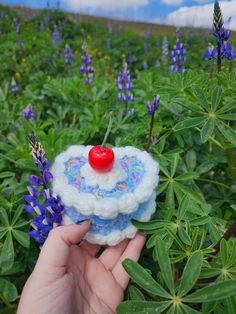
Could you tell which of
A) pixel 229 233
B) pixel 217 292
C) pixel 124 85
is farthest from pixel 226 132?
pixel 124 85

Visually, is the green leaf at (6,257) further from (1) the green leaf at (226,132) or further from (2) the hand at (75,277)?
(1) the green leaf at (226,132)

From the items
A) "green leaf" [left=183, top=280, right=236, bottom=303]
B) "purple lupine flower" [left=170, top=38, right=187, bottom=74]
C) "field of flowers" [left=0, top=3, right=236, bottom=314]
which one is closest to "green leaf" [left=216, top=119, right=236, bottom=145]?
"field of flowers" [left=0, top=3, right=236, bottom=314]

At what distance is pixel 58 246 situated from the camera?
96cm

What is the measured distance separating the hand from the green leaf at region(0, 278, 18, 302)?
235 mm

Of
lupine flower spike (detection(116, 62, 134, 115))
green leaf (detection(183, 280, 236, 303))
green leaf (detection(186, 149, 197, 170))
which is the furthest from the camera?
lupine flower spike (detection(116, 62, 134, 115))

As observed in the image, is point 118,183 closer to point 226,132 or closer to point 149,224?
point 149,224

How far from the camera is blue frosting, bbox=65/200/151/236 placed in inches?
40.4

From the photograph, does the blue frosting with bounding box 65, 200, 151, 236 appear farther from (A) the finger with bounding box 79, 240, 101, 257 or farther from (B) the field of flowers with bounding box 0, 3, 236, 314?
(A) the finger with bounding box 79, 240, 101, 257

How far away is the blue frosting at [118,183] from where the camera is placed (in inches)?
39.6

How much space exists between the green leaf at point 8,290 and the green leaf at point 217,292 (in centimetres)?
63

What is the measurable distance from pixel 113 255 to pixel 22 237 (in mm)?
304

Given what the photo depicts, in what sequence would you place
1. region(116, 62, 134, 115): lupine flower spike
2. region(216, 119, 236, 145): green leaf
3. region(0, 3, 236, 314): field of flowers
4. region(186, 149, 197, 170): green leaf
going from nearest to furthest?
region(0, 3, 236, 314): field of flowers, region(216, 119, 236, 145): green leaf, region(186, 149, 197, 170): green leaf, region(116, 62, 134, 115): lupine flower spike

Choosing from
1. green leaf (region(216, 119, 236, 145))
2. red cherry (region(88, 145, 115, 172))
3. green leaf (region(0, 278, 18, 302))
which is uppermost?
green leaf (region(216, 119, 236, 145))

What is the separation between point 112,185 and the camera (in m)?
1.01
